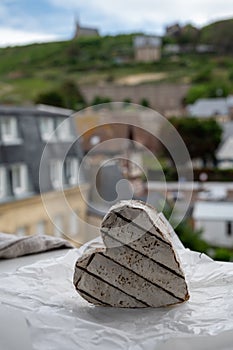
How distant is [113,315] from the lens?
0.40 meters

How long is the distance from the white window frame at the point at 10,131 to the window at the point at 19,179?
133 millimetres

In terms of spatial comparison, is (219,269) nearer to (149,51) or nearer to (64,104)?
(64,104)

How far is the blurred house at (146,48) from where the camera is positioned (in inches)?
382

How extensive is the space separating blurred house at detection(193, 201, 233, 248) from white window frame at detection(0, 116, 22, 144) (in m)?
1.64

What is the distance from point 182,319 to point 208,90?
1107 cm

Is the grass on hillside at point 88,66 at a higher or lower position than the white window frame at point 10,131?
higher

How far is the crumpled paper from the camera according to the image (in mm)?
352

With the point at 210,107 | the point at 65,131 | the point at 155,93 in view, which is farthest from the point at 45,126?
the point at 210,107

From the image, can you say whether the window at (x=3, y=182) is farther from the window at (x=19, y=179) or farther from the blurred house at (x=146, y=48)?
the blurred house at (x=146, y=48)

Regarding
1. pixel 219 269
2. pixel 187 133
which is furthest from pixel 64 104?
pixel 219 269

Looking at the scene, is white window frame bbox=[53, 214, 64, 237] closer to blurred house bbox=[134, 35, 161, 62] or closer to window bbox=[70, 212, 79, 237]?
window bbox=[70, 212, 79, 237]

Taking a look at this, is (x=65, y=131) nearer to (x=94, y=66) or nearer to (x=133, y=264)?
(x=133, y=264)

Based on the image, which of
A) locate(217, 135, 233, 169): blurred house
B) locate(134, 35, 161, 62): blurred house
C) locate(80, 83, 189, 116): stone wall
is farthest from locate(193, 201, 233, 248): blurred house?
locate(134, 35, 161, 62): blurred house

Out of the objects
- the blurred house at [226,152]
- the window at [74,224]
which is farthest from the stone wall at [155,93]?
the window at [74,224]
